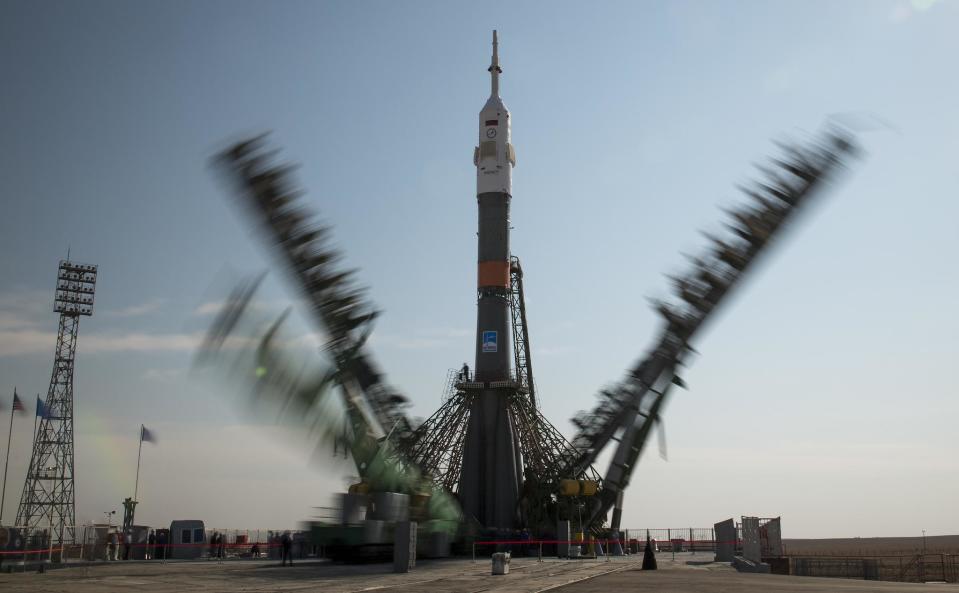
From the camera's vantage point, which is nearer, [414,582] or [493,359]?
[414,582]

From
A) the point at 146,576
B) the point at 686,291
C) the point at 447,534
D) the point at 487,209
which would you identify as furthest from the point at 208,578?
the point at 487,209

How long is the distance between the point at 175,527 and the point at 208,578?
18.8 metres

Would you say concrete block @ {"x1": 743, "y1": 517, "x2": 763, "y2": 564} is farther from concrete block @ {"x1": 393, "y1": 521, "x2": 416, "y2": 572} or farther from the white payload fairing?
the white payload fairing

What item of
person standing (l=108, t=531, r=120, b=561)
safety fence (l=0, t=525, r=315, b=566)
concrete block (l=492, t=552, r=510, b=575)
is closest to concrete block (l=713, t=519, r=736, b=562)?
concrete block (l=492, t=552, r=510, b=575)

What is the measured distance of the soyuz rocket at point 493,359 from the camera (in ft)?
156

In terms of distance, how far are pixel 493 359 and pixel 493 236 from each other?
7.75 m

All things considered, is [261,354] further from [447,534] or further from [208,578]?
[447,534]

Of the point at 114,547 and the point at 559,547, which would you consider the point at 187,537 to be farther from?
the point at 559,547

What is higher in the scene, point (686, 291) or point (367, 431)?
point (686, 291)

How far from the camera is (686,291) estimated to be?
38344 millimetres

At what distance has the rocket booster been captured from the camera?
162 ft

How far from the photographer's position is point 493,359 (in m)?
49.3

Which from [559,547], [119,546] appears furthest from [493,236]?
[119,546]

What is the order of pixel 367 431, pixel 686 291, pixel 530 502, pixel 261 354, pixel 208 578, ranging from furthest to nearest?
pixel 530 502 < pixel 686 291 < pixel 367 431 < pixel 208 578 < pixel 261 354
